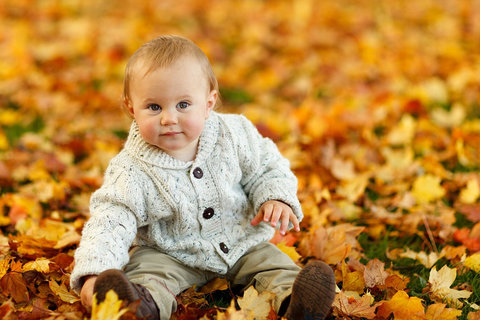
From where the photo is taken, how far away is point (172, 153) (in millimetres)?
2016

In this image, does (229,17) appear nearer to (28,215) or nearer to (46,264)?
(28,215)

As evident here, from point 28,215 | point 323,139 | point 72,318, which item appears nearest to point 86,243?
point 72,318

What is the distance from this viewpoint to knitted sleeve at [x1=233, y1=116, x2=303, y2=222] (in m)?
2.06

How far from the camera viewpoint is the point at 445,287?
2057mm

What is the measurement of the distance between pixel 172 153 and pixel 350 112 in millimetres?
2146

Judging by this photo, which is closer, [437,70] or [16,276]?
[16,276]

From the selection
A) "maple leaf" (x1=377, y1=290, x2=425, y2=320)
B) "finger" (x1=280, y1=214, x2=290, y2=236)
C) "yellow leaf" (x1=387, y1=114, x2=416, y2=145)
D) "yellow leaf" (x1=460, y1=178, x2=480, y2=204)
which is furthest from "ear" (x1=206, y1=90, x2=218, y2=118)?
"yellow leaf" (x1=387, y1=114, x2=416, y2=145)

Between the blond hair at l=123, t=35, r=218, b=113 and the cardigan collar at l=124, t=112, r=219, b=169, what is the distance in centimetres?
16

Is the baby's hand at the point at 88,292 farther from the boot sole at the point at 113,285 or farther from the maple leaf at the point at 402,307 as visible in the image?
the maple leaf at the point at 402,307

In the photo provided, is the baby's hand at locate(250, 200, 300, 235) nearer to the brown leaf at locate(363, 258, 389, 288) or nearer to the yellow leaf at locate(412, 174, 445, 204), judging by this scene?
the brown leaf at locate(363, 258, 389, 288)

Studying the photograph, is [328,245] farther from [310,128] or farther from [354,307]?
[310,128]

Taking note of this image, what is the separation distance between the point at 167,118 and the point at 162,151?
174 millimetres

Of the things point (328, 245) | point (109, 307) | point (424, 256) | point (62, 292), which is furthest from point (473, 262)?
point (62, 292)

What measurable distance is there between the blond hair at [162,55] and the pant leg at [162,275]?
23.4 inches
